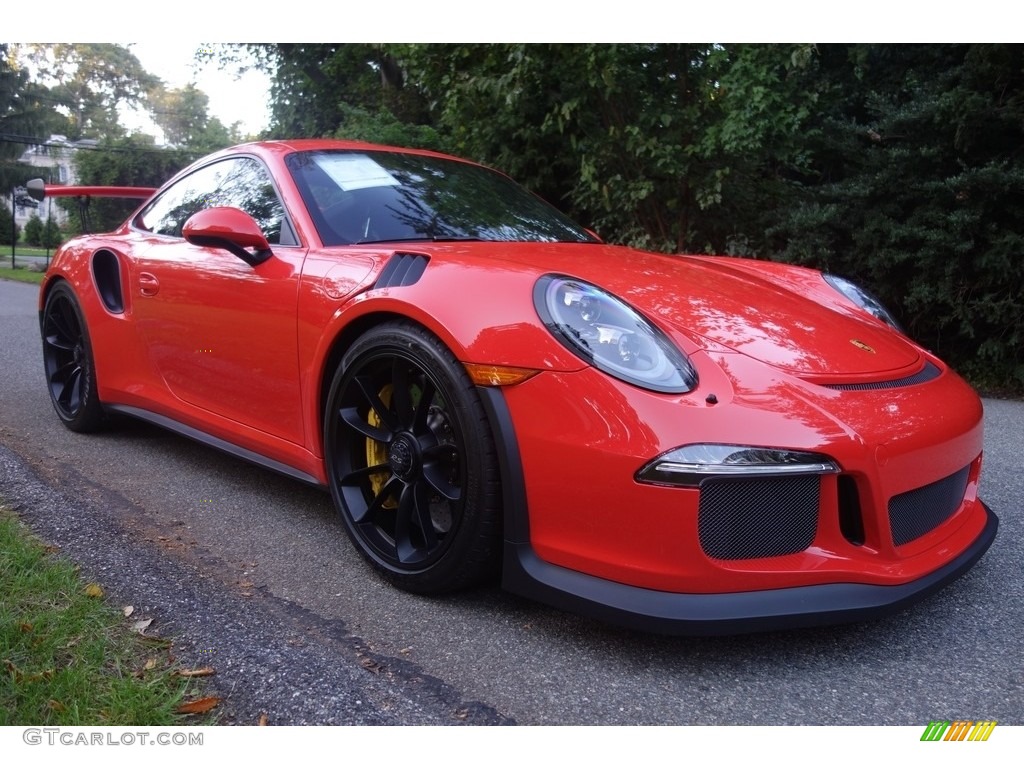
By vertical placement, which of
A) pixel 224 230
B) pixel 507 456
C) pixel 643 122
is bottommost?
pixel 507 456

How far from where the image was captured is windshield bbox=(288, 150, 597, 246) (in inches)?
118

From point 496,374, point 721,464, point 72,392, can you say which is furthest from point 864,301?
point 72,392

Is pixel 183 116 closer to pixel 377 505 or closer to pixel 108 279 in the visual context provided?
pixel 108 279

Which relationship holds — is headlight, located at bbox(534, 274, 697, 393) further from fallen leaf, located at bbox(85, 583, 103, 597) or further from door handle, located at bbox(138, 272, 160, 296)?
door handle, located at bbox(138, 272, 160, 296)

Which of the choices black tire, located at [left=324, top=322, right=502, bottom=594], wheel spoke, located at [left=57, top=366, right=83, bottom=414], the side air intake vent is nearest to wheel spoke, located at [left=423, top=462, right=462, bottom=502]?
black tire, located at [left=324, top=322, right=502, bottom=594]

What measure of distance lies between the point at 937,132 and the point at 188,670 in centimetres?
617

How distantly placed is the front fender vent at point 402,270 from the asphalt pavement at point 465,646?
0.88 metres

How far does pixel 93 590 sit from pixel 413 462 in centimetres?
92

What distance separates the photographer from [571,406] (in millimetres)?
2062

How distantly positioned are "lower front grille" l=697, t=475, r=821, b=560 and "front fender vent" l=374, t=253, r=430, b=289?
1.04m

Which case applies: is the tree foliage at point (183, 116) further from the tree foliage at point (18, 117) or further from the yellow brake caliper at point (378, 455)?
the yellow brake caliper at point (378, 455)

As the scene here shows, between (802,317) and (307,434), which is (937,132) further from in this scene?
(307,434)

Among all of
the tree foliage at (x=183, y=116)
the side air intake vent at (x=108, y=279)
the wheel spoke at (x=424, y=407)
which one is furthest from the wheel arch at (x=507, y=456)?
the tree foliage at (x=183, y=116)

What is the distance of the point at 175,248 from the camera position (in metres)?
3.53
